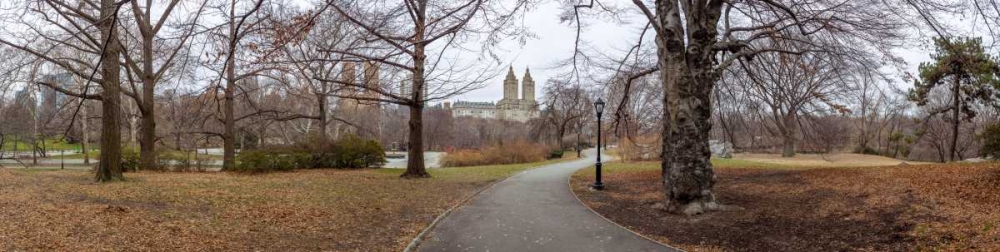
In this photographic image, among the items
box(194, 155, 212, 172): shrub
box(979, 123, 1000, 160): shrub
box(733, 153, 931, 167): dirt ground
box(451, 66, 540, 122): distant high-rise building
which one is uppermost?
box(451, 66, 540, 122): distant high-rise building

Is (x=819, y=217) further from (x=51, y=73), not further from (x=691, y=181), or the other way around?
(x=51, y=73)

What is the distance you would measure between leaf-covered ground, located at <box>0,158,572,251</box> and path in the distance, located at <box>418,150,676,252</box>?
543mm

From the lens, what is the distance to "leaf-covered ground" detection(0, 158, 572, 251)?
550cm

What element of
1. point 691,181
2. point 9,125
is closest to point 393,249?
point 691,181

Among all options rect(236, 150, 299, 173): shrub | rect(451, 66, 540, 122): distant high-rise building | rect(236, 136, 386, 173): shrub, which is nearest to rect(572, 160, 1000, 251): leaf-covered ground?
rect(451, 66, 540, 122): distant high-rise building

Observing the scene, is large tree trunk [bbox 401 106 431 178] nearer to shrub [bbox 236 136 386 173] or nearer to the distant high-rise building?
the distant high-rise building

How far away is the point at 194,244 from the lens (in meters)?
5.76

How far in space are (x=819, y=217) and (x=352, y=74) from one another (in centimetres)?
1467

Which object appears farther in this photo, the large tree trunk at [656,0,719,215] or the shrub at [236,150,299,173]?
the shrub at [236,150,299,173]

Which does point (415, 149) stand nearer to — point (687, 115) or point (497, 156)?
point (687, 115)

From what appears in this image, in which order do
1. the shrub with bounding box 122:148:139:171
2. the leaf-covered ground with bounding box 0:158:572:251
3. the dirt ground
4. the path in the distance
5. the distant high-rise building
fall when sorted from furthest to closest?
the distant high-rise building
the dirt ground
the shrub with bounding box 122:148:139:171
the path in the distance
the leaf-covered ground with bounding box 0:158:572:251

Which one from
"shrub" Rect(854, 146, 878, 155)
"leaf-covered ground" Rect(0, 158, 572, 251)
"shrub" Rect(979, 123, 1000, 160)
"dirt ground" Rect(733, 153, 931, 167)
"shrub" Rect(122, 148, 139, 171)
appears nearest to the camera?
"leaf-covered ground" Rect(0, 158, 572, 251)

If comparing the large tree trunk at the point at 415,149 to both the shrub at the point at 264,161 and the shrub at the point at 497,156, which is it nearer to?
the shrub at the point at 264,161

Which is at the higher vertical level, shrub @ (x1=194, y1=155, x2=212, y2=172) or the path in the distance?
shrub @ (x1=194, y1=155, x2=212, y2=172)
